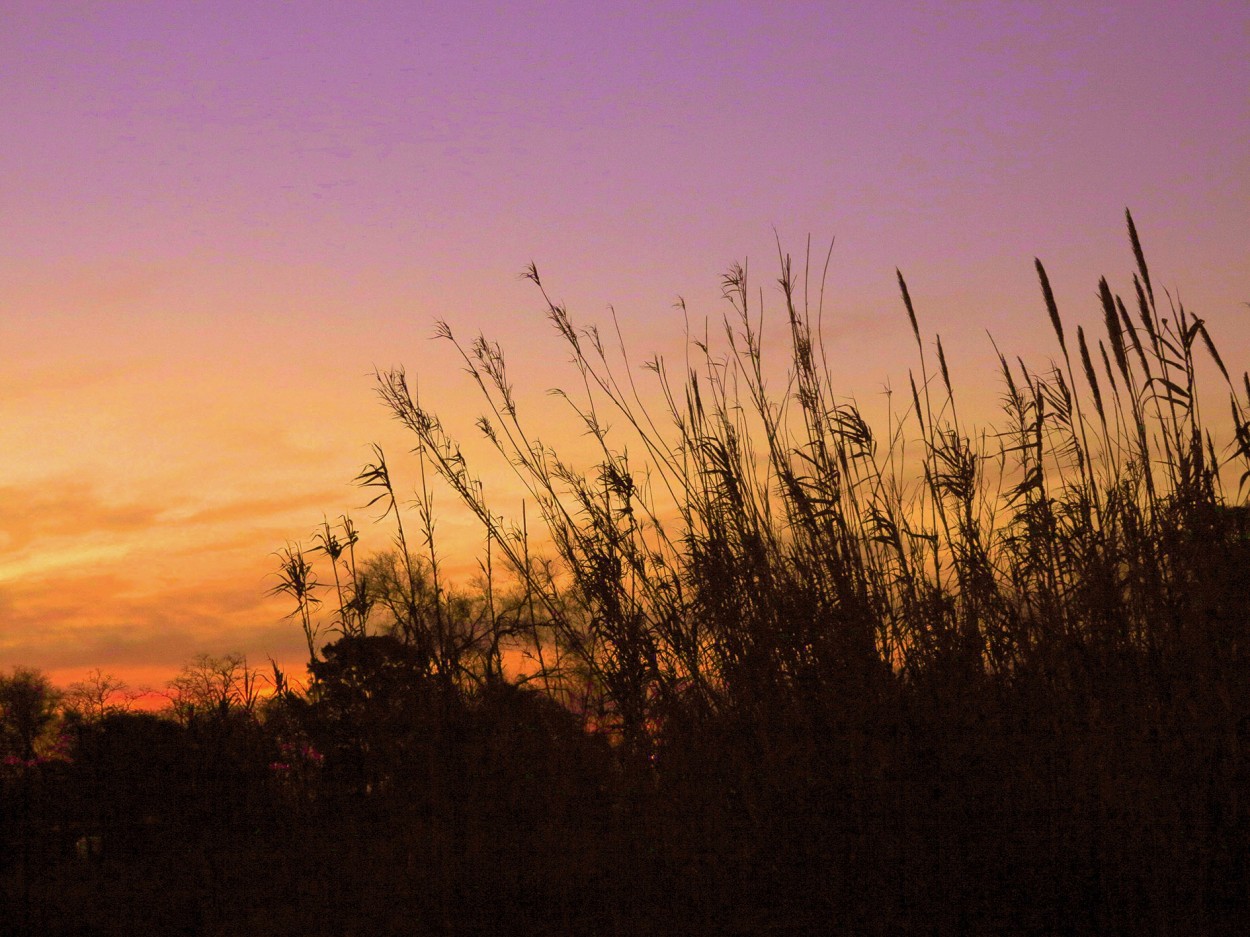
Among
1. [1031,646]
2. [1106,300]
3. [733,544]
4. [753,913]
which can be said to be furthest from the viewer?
[733,544]

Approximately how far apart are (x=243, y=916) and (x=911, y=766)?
8.07ft

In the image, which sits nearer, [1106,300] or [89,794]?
[1106,300]

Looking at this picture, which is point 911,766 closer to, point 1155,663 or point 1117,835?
point 1117,835

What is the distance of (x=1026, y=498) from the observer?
373 centimetres

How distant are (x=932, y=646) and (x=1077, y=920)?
1009 millimetres

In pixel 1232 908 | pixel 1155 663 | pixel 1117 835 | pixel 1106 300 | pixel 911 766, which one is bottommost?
pixel 1232 908

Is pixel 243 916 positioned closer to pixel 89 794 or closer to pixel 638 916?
pixel 638 916

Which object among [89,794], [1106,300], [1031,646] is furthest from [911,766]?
[89,794]

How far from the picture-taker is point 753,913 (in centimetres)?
270

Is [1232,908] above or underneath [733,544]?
underneath

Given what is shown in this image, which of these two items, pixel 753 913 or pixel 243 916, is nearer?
pixel 753 913

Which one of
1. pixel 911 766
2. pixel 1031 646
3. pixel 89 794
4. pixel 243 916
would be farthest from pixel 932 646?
pixel 89 794

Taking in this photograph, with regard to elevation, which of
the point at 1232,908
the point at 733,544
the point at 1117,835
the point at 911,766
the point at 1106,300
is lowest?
the point at 1232,908

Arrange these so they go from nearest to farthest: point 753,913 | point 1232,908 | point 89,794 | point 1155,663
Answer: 1. point 1232,908
2. point 753,913
3. point 1155,663
4. point 89,794
